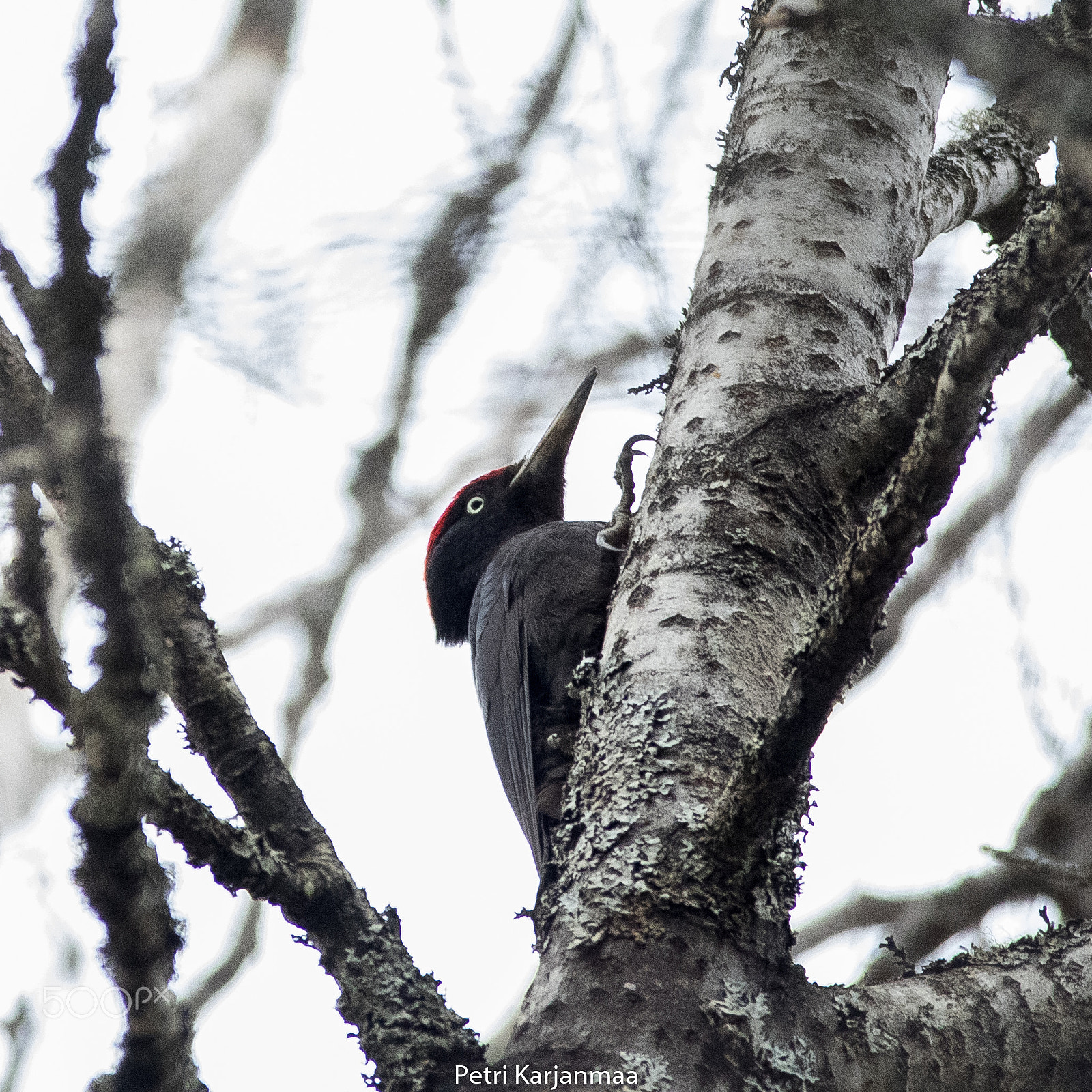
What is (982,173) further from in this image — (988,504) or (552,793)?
(988,504)

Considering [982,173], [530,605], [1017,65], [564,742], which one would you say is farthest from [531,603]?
[1017,65]

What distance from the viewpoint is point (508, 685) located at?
349cm

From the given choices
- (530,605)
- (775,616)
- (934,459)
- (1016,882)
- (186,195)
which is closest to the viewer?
(934,459)

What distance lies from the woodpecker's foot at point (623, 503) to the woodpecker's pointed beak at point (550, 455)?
1184mm

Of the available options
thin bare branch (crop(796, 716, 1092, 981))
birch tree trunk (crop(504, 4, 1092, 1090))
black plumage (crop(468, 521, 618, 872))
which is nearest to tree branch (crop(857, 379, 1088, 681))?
thin bare branch (crop(796, 716, 1092, 981))

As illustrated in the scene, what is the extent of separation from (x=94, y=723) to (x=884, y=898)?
13.0 feet

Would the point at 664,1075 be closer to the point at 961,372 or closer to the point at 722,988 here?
the point at 722,988

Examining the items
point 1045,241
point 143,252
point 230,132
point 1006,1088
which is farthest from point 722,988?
point 230,132

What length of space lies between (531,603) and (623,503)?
0.50 m

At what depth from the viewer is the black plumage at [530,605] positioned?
3199 millimetres

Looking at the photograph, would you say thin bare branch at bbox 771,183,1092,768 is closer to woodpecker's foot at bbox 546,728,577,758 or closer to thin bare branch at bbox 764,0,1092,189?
thin bare branch at bbox 764,0,1092,189

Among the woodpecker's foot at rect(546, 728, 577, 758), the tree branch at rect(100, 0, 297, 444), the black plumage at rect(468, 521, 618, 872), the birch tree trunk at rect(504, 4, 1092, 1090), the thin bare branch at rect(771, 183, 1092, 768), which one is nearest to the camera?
the thin bare branch at rect(771, 183, 1092, 768)

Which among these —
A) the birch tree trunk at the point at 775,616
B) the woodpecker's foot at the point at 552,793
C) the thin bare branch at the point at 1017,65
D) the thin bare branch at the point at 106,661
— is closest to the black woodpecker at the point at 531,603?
the woodpecker's foot at the point at 552,793

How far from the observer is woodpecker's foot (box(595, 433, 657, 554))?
321 centimetres
